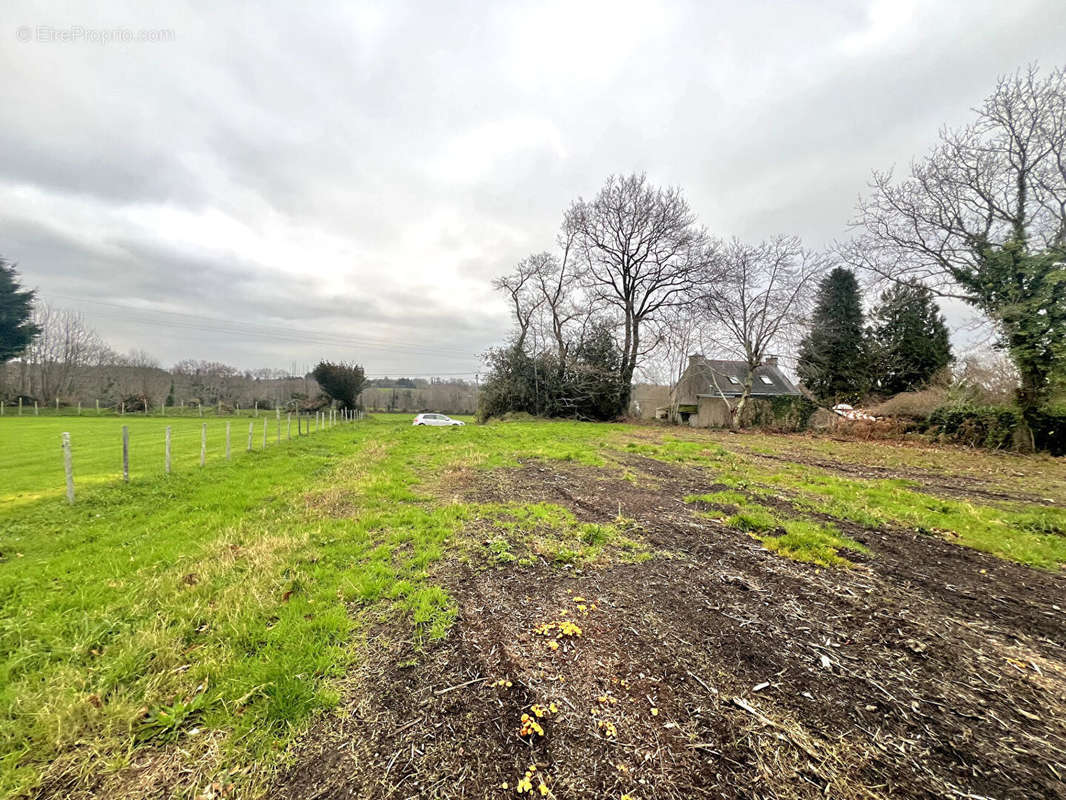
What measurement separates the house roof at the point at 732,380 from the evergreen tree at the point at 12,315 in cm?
5602

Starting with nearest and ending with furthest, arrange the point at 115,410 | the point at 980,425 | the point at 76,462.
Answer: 1. the point at 76,462
2. the point at 980,425
3. the point at 115,410

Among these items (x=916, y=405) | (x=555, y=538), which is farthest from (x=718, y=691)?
(x=916, y=405)

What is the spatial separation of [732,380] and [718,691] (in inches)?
1251

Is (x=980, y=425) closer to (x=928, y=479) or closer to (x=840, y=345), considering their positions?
(x=928, y=479)

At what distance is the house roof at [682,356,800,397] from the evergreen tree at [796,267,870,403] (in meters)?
3.97

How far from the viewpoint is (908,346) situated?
2394 cm

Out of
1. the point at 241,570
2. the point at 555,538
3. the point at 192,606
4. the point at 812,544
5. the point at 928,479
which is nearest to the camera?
the point at 192,606

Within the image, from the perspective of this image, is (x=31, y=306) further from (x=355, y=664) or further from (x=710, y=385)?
(x=710, y=385)

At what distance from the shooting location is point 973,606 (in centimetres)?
305

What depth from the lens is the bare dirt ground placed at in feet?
5.68

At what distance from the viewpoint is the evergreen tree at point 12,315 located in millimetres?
31406

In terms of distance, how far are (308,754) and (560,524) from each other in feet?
11.4

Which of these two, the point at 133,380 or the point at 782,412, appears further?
the point at 133,380

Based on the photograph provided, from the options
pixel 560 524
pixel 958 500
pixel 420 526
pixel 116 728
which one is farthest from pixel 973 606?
pixel 116 728
